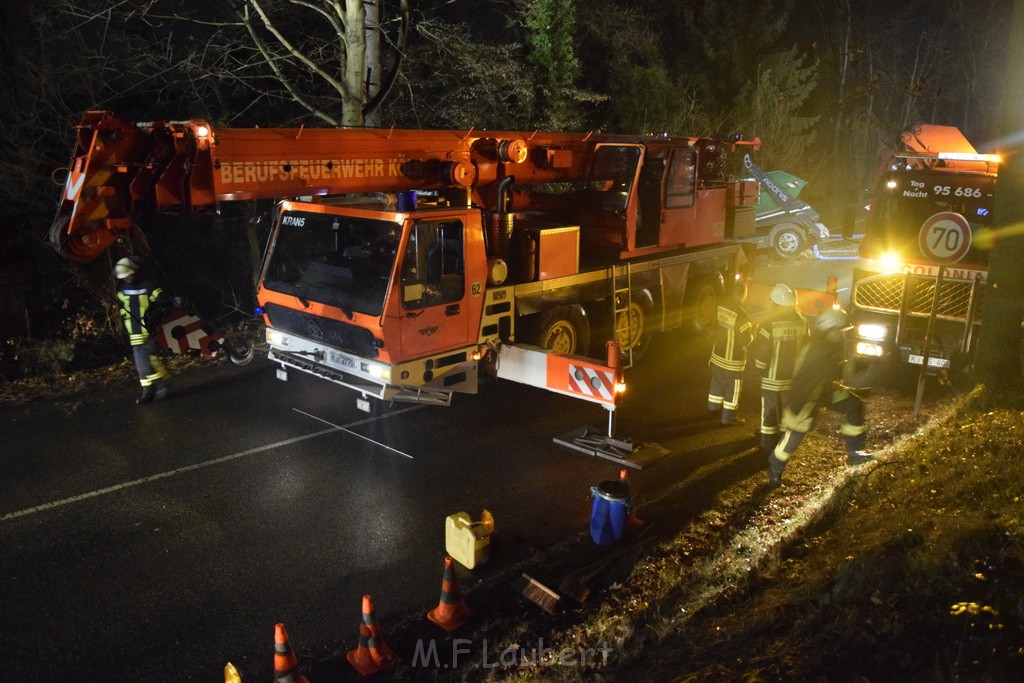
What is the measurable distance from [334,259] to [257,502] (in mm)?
2452

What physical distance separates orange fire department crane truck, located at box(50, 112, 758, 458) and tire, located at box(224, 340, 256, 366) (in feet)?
6.71

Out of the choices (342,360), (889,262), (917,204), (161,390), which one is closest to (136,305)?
(161,390)

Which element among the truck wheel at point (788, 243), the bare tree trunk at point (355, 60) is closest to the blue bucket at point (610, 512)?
the bare tree trunk at point (355, 60)

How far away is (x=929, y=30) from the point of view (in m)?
35.9

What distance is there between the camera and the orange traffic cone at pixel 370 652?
14.0 feet

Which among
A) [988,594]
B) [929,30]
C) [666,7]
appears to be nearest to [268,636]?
[988,594]

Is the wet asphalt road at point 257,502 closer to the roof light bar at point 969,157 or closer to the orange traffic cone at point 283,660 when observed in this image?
the orange traffic cone at point 283,660

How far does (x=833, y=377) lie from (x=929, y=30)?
3684 cm

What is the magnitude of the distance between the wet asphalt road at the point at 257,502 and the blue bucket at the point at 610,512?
1.31ft

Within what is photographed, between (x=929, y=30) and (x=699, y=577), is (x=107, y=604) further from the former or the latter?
(x=929, y=30)

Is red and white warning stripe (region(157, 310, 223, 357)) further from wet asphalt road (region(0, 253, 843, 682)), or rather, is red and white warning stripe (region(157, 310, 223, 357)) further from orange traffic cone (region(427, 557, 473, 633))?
orange traffic cone (region(427, 557, 473, 633))

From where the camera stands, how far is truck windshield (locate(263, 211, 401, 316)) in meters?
7.11

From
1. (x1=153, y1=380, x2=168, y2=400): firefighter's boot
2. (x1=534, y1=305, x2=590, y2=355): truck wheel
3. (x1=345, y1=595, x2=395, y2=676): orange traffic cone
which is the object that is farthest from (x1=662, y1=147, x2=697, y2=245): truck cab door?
(x1=345, y1=595, x2=395, y2=676): orange traffic cone

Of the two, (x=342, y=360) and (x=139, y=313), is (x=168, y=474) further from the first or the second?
(x=139, y=313)
